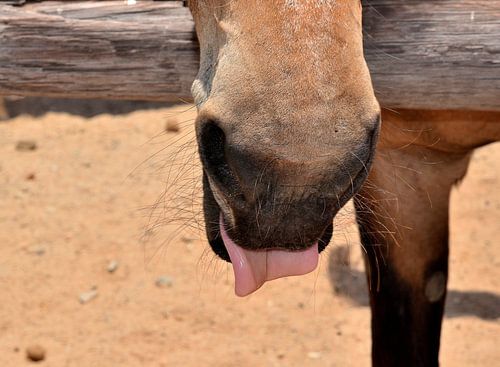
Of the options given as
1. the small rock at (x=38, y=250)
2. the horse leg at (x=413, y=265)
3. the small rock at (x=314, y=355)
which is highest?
the horse leg at (x=413, y=265)

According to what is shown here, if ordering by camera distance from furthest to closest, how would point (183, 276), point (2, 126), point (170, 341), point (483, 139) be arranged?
point (2, 126), point (183, 276), point (170, 341), point (483, 139)

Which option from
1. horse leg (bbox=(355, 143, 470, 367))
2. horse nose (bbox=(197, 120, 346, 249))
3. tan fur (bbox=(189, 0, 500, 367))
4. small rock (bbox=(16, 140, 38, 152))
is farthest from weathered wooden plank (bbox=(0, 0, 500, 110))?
small rock (bbox=(16, 140, 38, 152))

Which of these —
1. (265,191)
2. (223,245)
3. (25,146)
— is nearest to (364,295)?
(223,245)

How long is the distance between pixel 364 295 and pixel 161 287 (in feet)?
3.00

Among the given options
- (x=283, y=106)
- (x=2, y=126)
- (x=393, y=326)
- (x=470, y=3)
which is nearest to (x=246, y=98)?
(x=283, y=106)

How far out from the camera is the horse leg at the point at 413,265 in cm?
297

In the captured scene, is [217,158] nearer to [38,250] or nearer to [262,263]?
[262,263]

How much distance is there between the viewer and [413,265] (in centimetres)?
307

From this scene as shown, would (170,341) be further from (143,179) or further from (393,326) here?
(143,179)

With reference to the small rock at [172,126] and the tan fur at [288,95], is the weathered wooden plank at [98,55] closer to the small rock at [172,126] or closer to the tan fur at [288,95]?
the tan fur at [288,95]

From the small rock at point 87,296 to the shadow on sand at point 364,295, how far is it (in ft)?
3.52

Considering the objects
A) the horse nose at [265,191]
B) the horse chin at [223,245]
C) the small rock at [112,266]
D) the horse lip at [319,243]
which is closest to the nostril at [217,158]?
the horse nose at [265,191]

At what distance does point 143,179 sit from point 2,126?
4.26 feet

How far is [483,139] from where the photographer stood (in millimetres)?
2816
